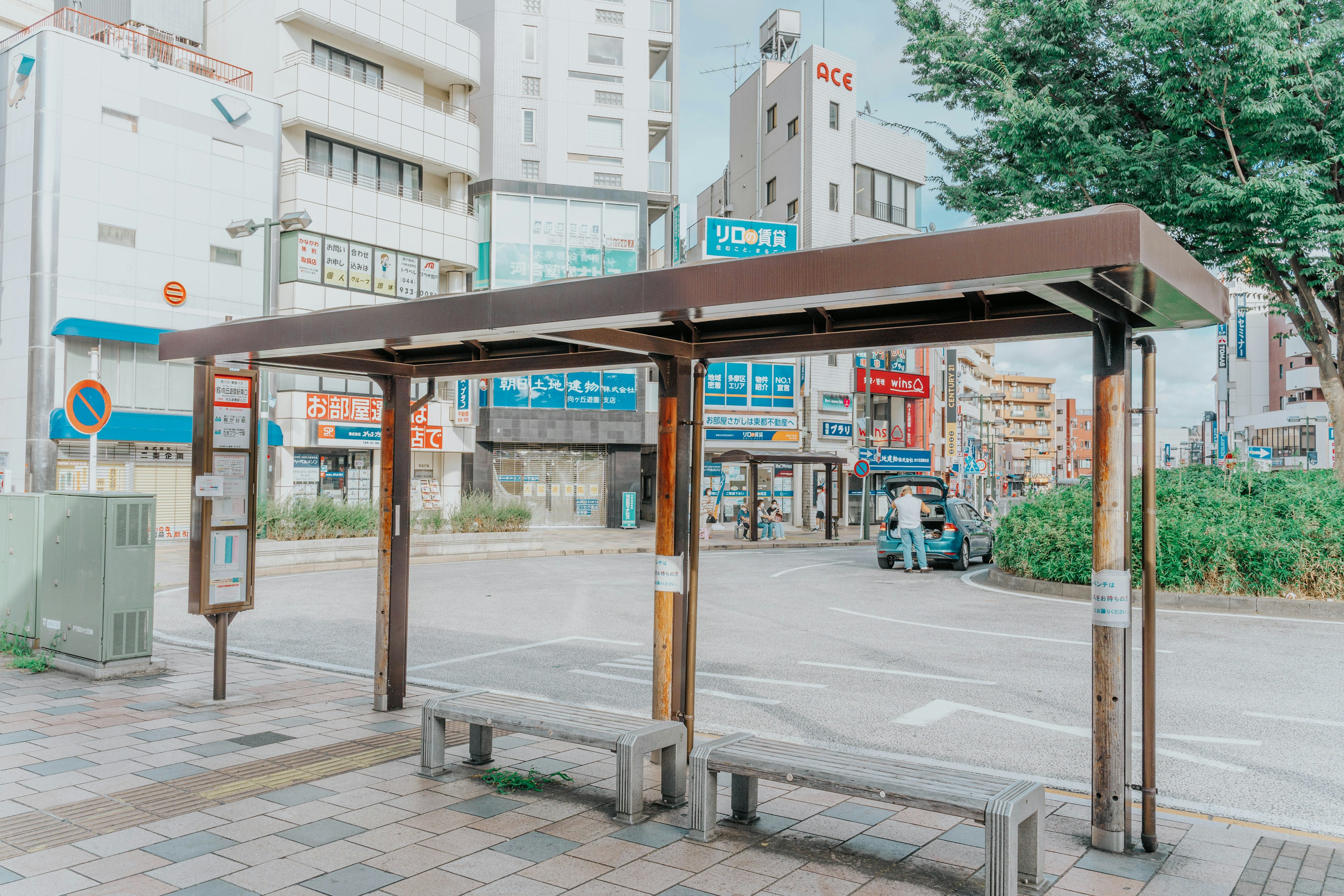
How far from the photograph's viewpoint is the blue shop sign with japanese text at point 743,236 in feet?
74.5

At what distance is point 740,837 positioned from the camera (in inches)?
192

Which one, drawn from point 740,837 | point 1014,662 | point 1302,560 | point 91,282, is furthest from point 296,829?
point 91,282

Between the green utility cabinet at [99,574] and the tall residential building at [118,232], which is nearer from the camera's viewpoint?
the green utility cabinet at [99,574]

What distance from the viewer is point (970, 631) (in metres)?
11.9

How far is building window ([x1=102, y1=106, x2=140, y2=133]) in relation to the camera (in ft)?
88.8

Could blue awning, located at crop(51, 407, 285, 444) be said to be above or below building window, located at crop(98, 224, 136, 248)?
below

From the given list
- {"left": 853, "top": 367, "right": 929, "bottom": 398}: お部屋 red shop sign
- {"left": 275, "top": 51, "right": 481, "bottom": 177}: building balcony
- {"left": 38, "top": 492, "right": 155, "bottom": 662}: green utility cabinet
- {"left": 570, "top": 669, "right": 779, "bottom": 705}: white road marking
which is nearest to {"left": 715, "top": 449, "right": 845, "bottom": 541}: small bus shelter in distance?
{"left": 853, "top": 367, "right": 929, "bottom": 398}: お部屋 red shop sign

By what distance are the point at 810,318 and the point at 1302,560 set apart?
11.7 metres

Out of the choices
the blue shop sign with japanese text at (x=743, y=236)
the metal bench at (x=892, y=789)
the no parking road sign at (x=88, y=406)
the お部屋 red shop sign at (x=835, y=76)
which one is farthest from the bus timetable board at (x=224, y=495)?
the お部屋 red shop sign at (x=835, y=76)

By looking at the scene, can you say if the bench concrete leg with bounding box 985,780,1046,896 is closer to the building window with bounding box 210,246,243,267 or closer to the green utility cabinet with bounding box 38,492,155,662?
the green utility cabinet with bounding box 38,492,155,662

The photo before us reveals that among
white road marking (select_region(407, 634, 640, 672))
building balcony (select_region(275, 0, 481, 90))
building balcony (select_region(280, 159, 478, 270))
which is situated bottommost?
white road marking (select_region(407, 634, 640, 672))

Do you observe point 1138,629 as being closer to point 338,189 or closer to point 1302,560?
point 1302,560

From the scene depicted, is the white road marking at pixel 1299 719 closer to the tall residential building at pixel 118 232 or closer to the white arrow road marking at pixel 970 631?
the white arrow road marking at pixel 970 631

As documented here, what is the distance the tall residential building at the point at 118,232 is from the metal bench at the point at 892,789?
23.5m
